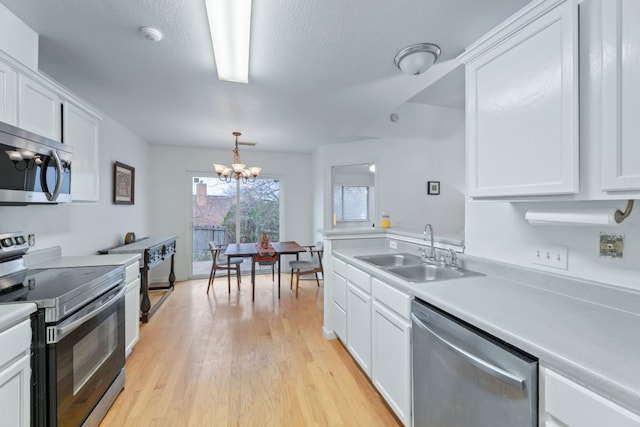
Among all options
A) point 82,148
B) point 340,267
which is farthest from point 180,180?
point 340,267

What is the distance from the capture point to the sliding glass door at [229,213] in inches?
195

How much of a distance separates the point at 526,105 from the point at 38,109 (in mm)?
2689

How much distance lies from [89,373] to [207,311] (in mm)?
1868

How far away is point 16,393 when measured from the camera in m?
1.09

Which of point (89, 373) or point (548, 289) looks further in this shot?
point (89, 373)

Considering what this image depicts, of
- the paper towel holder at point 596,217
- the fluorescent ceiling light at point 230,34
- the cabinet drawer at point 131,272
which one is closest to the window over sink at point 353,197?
the fluorescent ceiling light at point 230,34

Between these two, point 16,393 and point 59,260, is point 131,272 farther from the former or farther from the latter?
point 16,393

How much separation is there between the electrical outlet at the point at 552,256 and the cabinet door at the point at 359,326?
1011mm

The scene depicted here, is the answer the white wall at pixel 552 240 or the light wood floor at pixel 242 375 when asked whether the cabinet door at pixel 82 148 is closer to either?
the light wood floor at pixel 242 375

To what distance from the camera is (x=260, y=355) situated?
7.78 ft

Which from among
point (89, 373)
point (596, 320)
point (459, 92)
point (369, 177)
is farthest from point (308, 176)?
point (596, 320)

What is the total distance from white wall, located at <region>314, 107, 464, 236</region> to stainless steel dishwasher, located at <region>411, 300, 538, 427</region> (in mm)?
A: 2916

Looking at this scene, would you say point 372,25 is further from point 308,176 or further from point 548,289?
point 308,176

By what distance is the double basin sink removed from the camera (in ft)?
5.86
